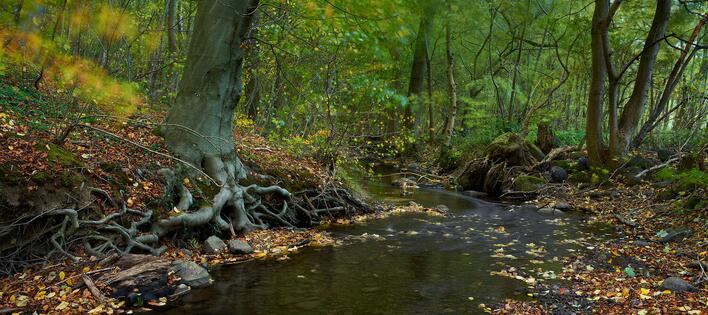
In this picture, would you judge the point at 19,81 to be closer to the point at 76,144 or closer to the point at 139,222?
the point at 76,144

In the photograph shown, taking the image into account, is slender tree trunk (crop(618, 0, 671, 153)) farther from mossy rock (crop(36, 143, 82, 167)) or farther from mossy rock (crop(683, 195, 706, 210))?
mossy rock (crop(36, 143, 82, 167))

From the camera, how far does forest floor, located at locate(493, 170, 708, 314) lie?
5.19m

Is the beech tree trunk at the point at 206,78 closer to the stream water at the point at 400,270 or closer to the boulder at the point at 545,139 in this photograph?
the stream water at the point at 400,270

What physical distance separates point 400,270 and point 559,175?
34.3 feet

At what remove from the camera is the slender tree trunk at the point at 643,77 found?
1365cm

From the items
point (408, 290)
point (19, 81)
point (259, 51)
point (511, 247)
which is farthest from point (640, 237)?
point (19, 81)

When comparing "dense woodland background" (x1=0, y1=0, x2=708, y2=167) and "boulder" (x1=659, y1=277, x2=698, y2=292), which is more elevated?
"dense woodland background" (x1=0, y1=0, x2=708, y2=167)

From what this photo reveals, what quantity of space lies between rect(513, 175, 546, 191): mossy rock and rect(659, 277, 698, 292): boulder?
369 inches

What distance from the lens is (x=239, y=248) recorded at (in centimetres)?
717

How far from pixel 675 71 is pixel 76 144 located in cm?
1601

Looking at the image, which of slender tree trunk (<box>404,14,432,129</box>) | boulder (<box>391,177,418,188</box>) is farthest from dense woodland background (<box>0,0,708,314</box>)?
slender tree trunk (<box>404,14,432,129</box>)

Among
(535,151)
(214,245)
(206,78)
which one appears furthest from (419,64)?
(214,245)

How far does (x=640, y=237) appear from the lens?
8.72 meters

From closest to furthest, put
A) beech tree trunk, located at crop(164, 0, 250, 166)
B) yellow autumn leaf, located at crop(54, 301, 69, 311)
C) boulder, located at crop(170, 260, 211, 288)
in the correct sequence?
yellow autumn leaf, located at crop(54, 301, 69, 311) < boulder, located at crop(170, 260, 211, 288) < beech tree trunk, located at crop(164, 0, 250, 166)
